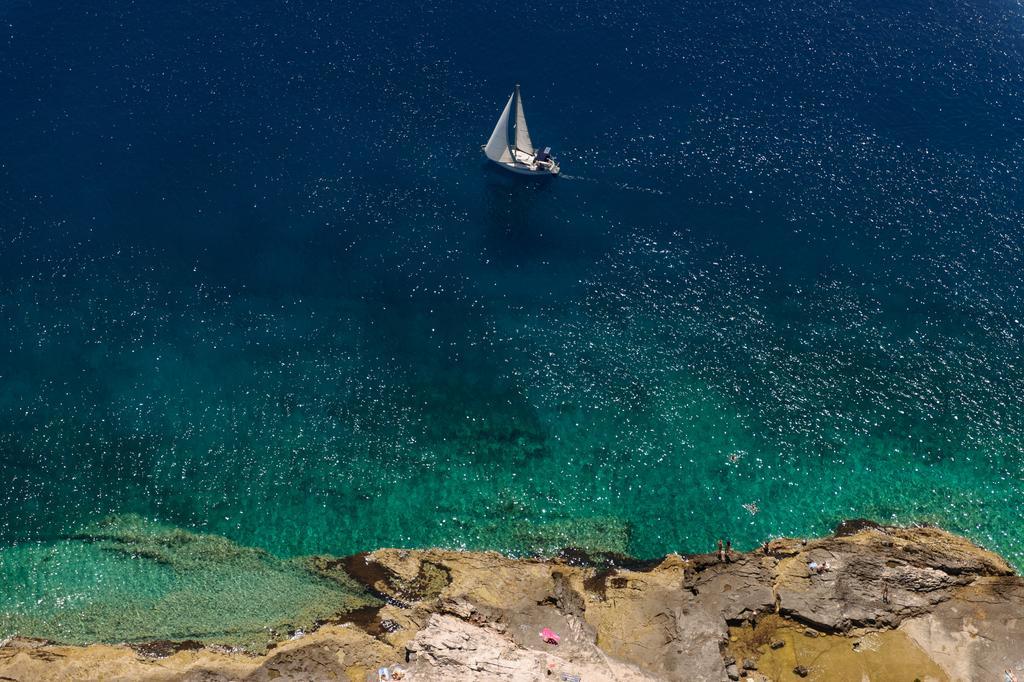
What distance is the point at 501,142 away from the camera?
291ft

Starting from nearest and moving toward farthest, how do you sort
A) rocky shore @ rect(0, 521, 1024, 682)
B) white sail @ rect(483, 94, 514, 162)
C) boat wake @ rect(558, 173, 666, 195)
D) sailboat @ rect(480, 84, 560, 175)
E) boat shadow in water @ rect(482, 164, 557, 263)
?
rocky shore @ rect(0, 521, 1024, 682)
boat shadow in water @ rect(482, 164, 557, 263)
white sail @ rect(483, 94, 514, 162)
sailboat @ rect(480, 84, 560, 175)
boat wake @ rect(558, 173, 666, 195)

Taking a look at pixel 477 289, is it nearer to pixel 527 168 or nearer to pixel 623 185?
pixel 527 168

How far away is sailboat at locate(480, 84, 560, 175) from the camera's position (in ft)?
289

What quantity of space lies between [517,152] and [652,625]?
170ft

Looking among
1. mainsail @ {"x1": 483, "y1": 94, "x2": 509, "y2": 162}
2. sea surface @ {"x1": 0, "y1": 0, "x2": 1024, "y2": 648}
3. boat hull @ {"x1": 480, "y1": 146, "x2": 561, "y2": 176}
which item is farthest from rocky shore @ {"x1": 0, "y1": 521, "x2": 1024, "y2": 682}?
mainsail @ {"x1": 483, "y1": 94, "x2": 509, "y2": 162}

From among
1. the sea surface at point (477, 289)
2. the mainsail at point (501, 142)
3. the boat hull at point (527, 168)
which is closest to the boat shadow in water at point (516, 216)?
the sea surface at point (477, 289)

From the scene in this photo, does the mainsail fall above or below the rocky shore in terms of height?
above

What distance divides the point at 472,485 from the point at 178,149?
5304 centimetres

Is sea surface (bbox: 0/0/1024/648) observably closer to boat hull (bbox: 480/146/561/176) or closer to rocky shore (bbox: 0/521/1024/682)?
boat hull (bbox: 480/146/561/176)

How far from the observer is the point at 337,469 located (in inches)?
2751

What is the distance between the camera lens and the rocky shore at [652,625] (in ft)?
182

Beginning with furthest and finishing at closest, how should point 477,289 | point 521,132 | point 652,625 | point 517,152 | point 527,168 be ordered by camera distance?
point 517,152 → point 527,168 → point 521,132 → point 477,289 → point 652,625

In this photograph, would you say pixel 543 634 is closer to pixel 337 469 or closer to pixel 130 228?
pixel 337 469

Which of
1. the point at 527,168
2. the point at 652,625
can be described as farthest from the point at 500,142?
the point at 652,625
